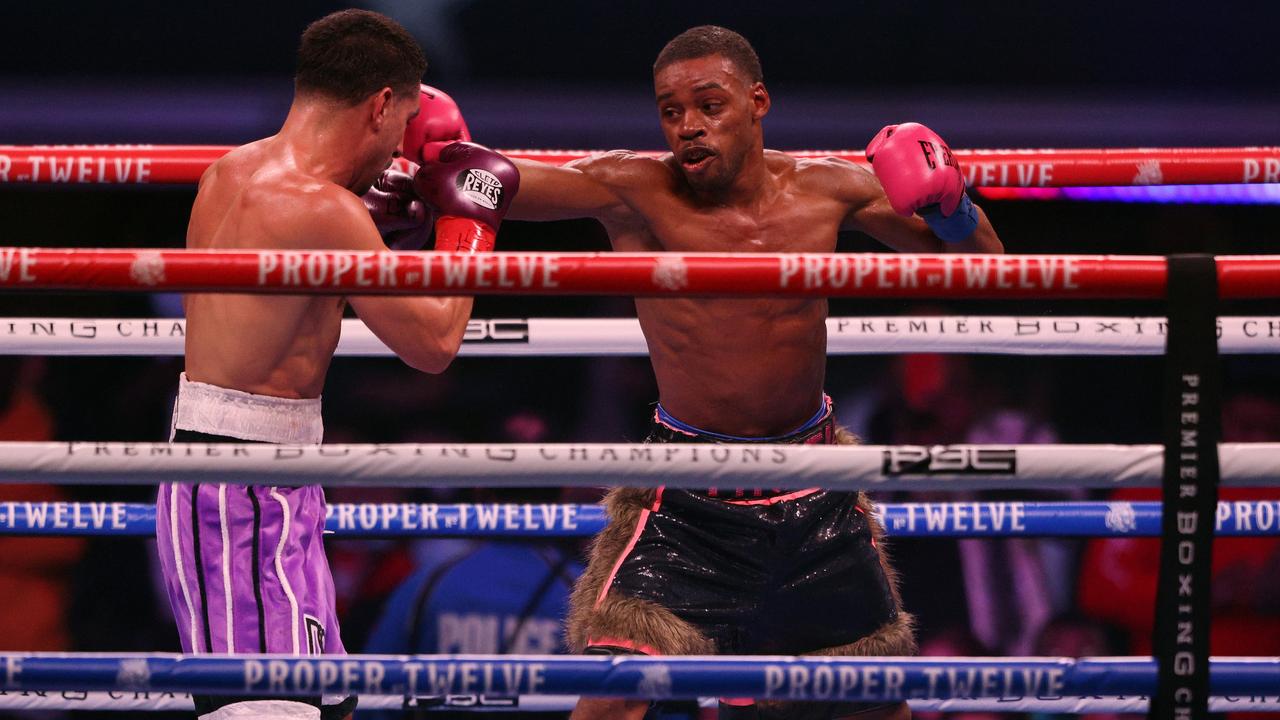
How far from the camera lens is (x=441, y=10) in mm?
4219

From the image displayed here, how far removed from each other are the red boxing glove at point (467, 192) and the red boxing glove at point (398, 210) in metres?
0.17

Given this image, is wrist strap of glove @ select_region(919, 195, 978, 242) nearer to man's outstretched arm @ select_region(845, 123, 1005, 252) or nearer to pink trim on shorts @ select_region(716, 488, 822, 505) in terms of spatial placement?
man's outstretched arm @ select_region(845, 123, 1005, 252)

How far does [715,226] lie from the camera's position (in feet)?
7.75

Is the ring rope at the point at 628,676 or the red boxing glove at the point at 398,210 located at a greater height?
the red boxing glove at the point at 398,210

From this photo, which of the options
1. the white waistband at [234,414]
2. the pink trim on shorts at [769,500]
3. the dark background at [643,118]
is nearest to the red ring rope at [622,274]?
the white waistband at [234,414]

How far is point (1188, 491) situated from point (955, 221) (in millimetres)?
929

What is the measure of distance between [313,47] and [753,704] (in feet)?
4.51

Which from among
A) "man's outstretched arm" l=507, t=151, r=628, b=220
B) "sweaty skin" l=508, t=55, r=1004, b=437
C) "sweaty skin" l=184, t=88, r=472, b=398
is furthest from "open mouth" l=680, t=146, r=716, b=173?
"sweaty skin" l=184, t=88, r=472, b=398

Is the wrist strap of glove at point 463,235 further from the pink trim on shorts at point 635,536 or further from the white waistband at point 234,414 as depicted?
the pink trim on shorts at point 635,536

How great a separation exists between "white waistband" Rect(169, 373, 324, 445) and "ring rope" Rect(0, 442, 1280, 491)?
1.40 ft

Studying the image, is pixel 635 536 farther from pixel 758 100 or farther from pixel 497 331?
pixel 758 100

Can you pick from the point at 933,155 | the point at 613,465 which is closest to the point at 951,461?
the point at 613,465

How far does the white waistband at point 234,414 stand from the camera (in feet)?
6.08

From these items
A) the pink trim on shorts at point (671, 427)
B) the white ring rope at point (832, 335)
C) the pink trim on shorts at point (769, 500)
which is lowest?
the pink trim on shorts at point (769, 500)
